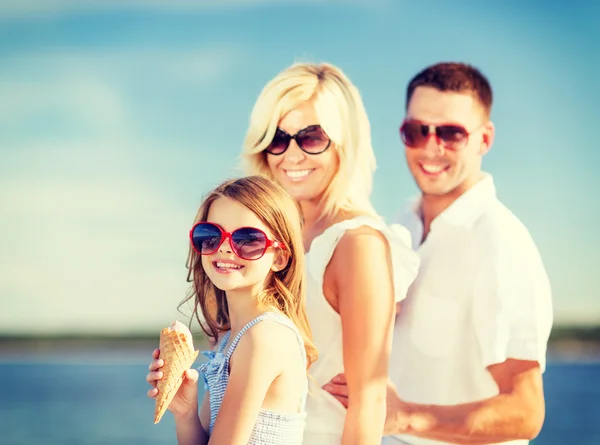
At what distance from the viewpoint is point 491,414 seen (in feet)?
12.6

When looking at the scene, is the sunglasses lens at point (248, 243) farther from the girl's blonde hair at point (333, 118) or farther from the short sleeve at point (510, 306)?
the short sleeve at point (510, 306)

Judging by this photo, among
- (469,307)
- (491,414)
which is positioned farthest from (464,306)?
(491,414)

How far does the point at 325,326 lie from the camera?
3.44 meters

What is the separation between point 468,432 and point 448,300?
1.88ft

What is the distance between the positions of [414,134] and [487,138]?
333 millimetres

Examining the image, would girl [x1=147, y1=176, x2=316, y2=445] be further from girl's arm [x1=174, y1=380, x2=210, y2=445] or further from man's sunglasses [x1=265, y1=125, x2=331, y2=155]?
man's sunglasses [x1=265, y1=125, x2=331, y2=155]

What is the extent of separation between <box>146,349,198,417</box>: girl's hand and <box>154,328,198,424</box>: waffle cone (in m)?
0.02

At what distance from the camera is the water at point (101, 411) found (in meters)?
24.4

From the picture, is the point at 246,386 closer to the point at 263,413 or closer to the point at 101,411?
the point at 263,413

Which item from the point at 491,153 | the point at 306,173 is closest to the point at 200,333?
the point at 306,173

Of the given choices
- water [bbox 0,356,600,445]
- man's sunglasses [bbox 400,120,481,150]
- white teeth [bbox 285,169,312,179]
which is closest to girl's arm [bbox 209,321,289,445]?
white teeth [bbox 285,169,312,179]

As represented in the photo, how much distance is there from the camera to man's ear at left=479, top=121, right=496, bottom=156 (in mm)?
4059

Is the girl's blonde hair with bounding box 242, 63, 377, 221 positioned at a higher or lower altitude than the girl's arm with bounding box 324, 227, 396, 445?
higher

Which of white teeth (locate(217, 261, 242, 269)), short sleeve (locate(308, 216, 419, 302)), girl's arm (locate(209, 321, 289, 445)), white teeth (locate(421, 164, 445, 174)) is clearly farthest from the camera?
white teeth (locate(421, 164, 445, 174))
